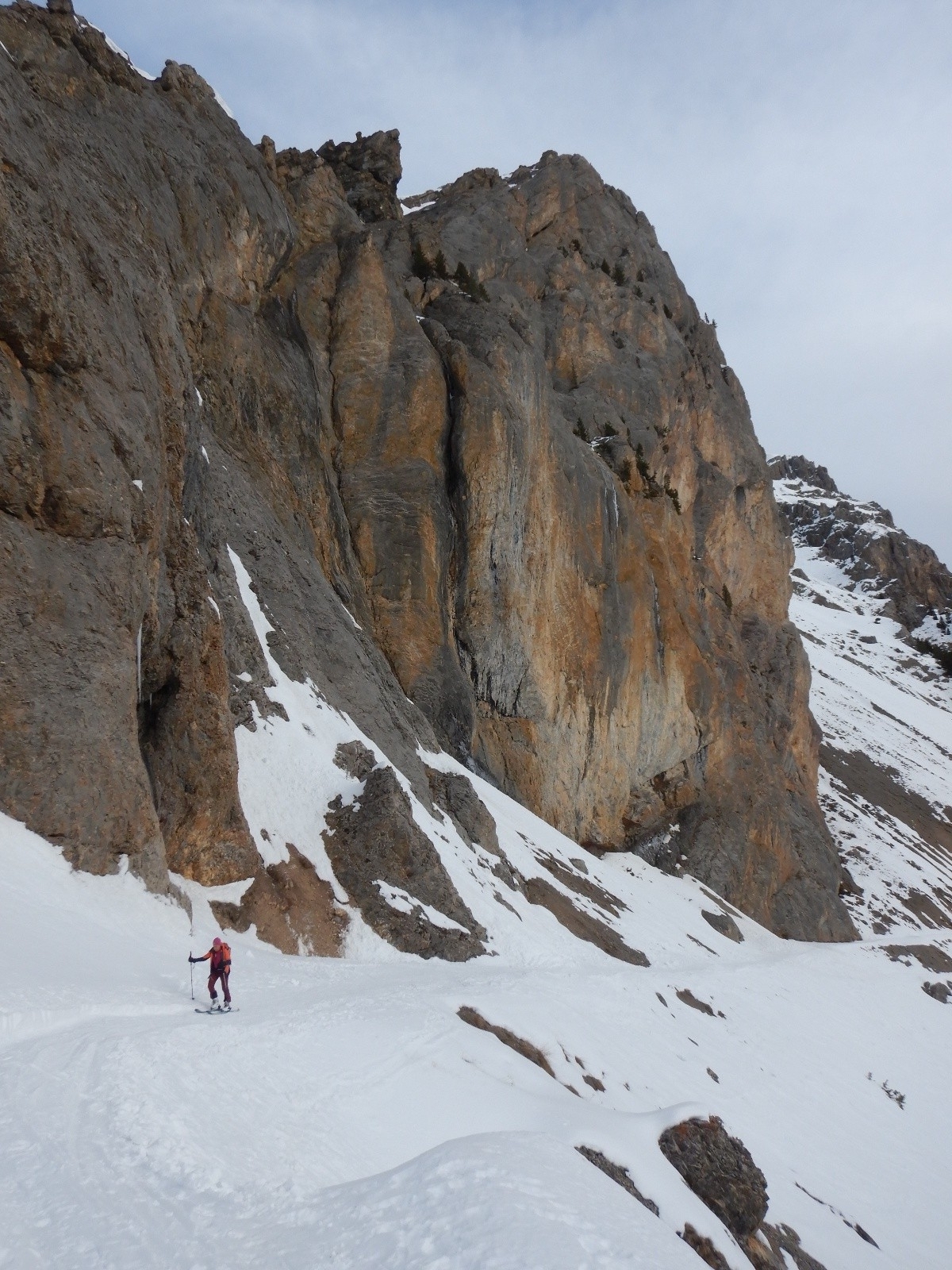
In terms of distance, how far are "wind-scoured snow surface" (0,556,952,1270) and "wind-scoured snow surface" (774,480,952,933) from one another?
31.9 metres

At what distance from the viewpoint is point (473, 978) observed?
19328mm

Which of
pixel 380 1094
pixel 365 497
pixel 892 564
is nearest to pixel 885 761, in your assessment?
pixel 365 497

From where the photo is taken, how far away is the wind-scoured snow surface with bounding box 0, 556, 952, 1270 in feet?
21.7

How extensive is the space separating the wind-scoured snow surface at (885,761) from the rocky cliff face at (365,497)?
23.9 feet

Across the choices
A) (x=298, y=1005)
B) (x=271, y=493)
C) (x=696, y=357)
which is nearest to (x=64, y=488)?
(x=298, y=1005)

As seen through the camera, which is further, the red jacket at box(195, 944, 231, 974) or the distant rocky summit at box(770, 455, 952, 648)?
the distant rocky summit at box(770, 455, 952, 648)

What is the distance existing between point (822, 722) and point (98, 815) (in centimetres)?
8427

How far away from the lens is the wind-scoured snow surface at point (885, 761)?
59.6m

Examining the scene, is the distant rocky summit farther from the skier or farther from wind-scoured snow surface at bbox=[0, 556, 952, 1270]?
the skier

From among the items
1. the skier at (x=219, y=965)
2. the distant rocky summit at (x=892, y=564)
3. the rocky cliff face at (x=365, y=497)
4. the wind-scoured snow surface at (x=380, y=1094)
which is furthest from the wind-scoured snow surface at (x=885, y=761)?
the skier at (x=219, y=965)

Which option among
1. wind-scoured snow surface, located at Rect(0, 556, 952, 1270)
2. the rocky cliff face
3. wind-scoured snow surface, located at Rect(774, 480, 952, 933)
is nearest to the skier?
wind-scoured snow surface, located at Rect(0, 556, 952, 1270)

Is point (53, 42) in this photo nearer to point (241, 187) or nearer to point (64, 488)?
point (241, 187)

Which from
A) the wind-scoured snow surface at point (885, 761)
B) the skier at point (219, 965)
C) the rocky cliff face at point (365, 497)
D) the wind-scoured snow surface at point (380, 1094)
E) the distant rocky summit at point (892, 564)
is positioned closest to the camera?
the wind-scoured snow surface at point (380, 1094)

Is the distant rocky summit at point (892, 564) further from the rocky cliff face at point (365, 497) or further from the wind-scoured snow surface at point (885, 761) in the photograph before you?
the rocky cliff face at point (365, 497)
